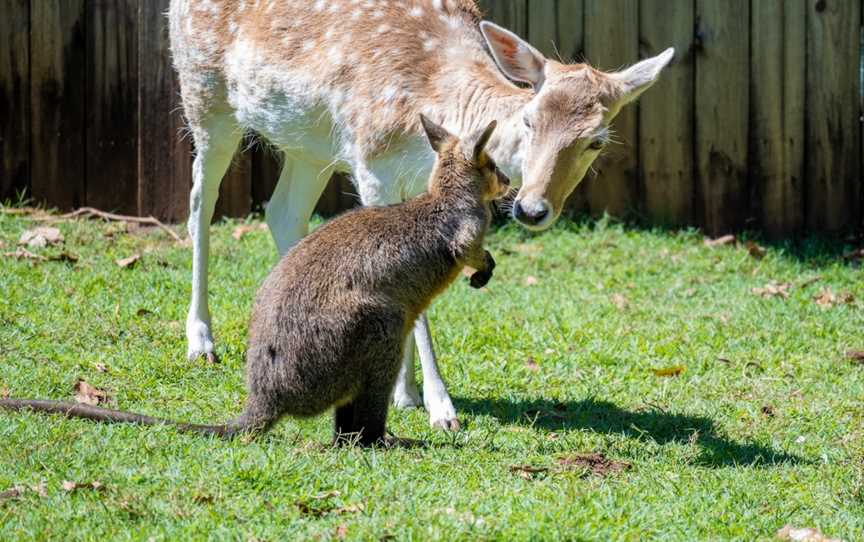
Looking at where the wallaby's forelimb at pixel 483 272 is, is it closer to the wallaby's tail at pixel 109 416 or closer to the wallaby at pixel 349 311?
the wallaby at pixel 349 311

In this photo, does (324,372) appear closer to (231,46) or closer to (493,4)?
(231,46)

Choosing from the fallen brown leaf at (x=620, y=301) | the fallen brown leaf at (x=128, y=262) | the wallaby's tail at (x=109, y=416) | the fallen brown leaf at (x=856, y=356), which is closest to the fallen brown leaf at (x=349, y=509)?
the wallaby's tail at (x=109, y=416)

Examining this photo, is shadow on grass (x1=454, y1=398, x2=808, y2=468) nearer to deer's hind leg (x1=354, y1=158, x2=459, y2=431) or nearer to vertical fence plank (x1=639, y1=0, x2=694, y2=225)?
deer's hind leg (x1=354, y1=158, x2=459, y2=431)

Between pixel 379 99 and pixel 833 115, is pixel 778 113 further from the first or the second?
pixel 379 99

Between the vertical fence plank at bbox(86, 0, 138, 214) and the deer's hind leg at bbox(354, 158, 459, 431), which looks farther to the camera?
the vertical fence plank at bbox(86, 0, 138, 214)

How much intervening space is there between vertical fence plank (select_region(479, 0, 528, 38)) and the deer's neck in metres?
3.40

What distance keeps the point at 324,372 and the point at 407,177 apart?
5.57ft

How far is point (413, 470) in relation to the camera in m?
5.22

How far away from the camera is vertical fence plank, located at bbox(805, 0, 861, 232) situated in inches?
391

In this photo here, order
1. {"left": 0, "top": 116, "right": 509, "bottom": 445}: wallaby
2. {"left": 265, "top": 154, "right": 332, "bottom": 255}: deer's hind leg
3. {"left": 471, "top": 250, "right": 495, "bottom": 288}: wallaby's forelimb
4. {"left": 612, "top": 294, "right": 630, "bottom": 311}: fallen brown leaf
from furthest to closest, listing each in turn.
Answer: {"left": 612, "top": 294, "right": 630, "bottom": 311}: fallen brown leaf → {"left": 265, "top": 154, "right": 332, "bottom": 255}: deer's hind leg → {"left": 471, "top": 250, "right": 495, "bottom": 288}: wallaby's forelimb → {"left": 0, "top": 116, "right": 509, "bottom": 445}: wallaby

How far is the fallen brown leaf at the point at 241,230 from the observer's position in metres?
9.77

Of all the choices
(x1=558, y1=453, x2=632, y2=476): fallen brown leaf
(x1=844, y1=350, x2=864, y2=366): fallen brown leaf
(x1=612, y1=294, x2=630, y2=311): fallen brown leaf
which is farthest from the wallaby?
(x1=612, y1=294, x2=630, y2=311): fallen brown leaf

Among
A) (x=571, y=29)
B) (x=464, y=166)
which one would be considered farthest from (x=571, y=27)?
(x=464, y=166)

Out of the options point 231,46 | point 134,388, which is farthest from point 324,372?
point 231,46
